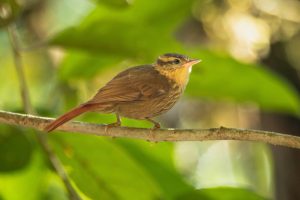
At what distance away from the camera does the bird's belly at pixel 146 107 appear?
2.51m

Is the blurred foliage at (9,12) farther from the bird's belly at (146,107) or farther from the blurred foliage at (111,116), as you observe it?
the bird's belly at (146,107)

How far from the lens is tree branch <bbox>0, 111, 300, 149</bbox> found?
6.63 ft

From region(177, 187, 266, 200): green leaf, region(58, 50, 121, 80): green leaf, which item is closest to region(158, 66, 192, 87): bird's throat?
region(58, 50, 121, 80): green leaf

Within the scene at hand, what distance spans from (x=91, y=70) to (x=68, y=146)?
0.54 metres

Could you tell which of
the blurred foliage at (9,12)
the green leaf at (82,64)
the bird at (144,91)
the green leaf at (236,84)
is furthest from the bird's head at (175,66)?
the blurred foliage at (9,12)

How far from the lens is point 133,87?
2531mm

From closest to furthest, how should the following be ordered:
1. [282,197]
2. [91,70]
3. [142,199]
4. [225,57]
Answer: [142,199]
[225,57]
[91,70]
[282,197]

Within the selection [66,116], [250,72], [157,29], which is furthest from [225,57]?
[66,116]

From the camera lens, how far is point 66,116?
7.30 feet

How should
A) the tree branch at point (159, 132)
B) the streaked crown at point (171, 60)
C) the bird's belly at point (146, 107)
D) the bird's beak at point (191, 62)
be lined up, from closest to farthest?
the tree branch at point (159, 132), the bird's belly at point (146, 107), the bird's beak at point (191, 62), the streaked crown at point (171, 60)

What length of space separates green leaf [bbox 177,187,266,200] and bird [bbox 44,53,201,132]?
0.26 m

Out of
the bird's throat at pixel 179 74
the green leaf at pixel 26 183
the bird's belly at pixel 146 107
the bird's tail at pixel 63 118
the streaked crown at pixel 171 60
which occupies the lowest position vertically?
the green leaf at pixel 26 183

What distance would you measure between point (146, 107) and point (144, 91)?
63 mm

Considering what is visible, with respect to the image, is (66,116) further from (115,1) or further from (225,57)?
(225,57)
